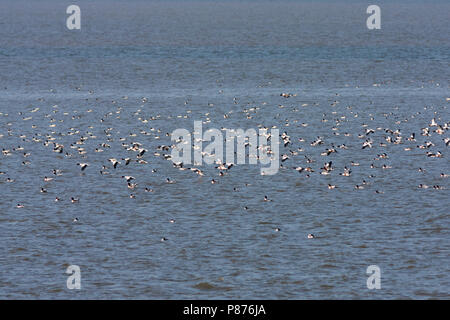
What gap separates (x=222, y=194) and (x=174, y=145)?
10.3 metres

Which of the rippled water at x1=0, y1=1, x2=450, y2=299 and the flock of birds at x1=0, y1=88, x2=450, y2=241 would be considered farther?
the flock of birds at x1=0, y1=88, x2=450, y2=241

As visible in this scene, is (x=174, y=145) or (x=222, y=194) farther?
(x=174, y=145)

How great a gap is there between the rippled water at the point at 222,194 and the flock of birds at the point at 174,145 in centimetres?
20

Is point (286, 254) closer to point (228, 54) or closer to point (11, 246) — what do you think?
point (11, 246)

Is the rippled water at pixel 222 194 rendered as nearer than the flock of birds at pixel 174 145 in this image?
Yes

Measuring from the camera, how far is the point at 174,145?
169ft

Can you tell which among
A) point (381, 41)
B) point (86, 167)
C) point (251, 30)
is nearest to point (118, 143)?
point (86, 167)

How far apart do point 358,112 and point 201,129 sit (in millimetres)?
12596

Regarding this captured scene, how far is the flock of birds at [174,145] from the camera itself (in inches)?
1793

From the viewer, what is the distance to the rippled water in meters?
31.3

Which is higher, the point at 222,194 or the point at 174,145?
the point at 174,145

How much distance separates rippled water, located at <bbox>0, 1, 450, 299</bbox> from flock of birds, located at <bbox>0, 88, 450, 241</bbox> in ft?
0.64

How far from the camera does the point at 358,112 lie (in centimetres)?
6297
